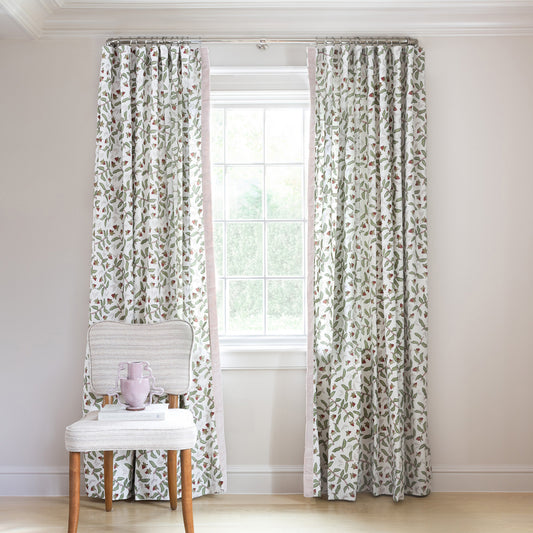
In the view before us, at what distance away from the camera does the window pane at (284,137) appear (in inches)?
148

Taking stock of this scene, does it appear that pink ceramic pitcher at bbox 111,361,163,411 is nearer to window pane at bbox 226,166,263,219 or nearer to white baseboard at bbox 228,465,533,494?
white baseboard at bbox 228,465,533,494

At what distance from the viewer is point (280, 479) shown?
11.6 ft

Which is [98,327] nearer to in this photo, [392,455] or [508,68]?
[392,455]

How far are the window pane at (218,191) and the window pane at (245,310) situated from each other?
0.44 meters

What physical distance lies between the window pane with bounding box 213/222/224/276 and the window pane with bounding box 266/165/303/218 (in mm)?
286

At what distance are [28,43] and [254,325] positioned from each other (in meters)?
1.97

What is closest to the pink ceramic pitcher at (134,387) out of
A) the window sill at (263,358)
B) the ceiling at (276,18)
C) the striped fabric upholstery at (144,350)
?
the striped fabric upholstery at (144,350)

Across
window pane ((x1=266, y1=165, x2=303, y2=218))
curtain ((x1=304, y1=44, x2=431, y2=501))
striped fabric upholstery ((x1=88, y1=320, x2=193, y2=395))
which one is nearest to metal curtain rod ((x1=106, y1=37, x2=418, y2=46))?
curtain ((x1=304, y1=44, x2=431, y2=501))

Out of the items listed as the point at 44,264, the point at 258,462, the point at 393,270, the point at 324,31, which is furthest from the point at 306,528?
the point at 324,31

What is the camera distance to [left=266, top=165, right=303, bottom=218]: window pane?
3764mm

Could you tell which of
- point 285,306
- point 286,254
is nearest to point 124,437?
point 285,306

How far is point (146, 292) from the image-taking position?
11.2ft

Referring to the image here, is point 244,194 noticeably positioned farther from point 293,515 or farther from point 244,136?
point 293,515

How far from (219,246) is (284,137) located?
0.72 m
